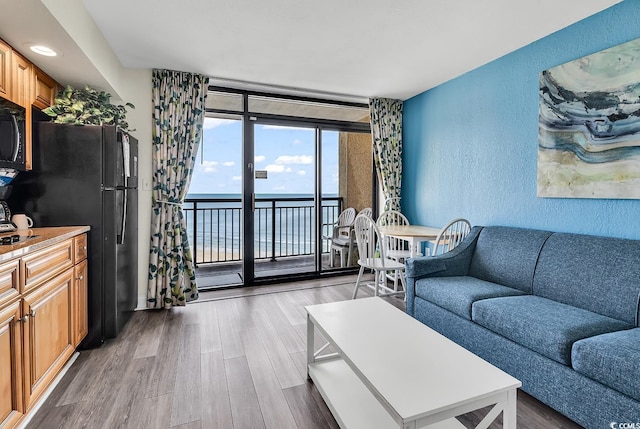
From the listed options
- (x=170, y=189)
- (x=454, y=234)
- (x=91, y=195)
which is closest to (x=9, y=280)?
(x=91, y=195)

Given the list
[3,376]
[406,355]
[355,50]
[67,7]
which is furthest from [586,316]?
[67,7]

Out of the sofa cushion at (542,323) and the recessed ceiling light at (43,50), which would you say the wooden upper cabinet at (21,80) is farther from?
the sofa cushion at (542,323)

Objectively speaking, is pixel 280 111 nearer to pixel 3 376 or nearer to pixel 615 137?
pixel 615 137

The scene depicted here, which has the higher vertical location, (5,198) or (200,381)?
(5,198)

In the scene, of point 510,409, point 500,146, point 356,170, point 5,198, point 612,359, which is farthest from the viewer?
point 356,170

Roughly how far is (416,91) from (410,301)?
106 inches

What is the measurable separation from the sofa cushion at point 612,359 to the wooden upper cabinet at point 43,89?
3.75m

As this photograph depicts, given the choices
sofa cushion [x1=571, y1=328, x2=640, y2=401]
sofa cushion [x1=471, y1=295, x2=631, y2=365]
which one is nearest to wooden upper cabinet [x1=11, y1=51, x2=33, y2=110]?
sofa cushion [x1=471, y1=295, x2=631, y2=365]

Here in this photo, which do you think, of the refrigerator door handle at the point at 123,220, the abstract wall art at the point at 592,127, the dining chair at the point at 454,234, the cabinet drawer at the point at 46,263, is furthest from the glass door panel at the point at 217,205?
the abstract wall art at the point at 592,127

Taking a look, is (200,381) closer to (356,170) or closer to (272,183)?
(272,183)

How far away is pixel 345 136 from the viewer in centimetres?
483

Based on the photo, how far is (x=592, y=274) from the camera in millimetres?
2154

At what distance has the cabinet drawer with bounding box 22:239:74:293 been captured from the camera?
1.68 metres

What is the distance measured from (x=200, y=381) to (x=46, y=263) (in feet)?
3.70
